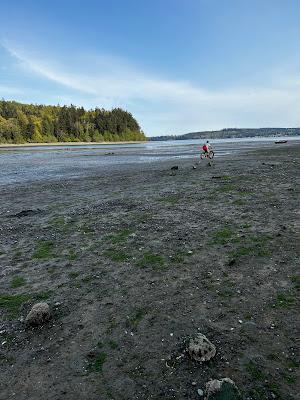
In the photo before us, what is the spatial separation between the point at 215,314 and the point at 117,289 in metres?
2.64

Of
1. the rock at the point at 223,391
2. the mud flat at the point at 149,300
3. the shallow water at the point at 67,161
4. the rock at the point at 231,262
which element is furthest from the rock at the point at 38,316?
the shallow water at the point at 67,161

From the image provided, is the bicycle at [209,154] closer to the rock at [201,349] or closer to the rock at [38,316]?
the rock at [38,316]

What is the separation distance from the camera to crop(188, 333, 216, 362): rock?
5.93 m

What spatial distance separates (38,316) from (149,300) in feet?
8.18

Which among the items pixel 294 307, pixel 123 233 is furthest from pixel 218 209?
pixel 294 307

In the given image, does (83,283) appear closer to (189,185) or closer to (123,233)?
(123,233)

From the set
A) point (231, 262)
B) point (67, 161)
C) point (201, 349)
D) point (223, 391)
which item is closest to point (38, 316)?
point (201, 349)

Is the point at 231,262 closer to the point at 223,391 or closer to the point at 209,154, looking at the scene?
the point at 223,391

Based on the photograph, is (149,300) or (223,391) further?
(149,300)

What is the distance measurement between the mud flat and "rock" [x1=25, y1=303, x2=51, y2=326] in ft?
0.51

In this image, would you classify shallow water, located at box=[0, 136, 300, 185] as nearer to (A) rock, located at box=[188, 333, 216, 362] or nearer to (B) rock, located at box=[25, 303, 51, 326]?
(B) rock, located at box=[25, 303, 51, 326]

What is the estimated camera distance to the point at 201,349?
597 cm

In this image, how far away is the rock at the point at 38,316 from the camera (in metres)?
7.27

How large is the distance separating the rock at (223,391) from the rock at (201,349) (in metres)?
0.90
